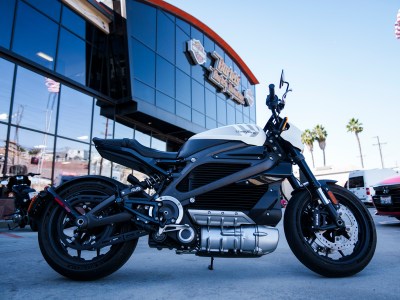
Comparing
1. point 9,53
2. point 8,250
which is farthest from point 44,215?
point 9,53

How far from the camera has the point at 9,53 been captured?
31.0 ft

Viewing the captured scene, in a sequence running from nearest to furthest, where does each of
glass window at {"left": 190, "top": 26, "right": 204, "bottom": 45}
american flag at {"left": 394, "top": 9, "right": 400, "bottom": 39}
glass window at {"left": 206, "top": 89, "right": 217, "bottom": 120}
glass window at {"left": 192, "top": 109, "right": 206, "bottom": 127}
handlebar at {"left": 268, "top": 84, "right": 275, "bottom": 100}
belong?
handlebar at {"left": 268, "top": 84, "right": 275, "bottom": 100} < american flag at {"left": 394, "top": 9, "right": 400, "bottom": 39} < glass window at {"left": 192, "top": 109, "right": 206, "bottom": 127} < glass window at {"left": 190, "top": 26, "right": 204, "bottom": 45} < glass window at {"left": 206, "top": 89, "right": 217, "bottom": 120}

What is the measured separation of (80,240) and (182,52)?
1657cm

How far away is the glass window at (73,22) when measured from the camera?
11782 mm

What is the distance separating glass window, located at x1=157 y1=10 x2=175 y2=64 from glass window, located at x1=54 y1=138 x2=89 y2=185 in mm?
6699

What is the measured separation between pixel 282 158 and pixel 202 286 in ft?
4.30

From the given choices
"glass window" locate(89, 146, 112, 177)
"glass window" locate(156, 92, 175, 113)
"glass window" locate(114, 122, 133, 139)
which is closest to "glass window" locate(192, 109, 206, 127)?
"glass window" locate(156, 92, 175, 113)

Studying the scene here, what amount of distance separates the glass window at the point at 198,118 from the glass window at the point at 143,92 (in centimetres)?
370

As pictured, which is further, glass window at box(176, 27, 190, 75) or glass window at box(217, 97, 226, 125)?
glass window at box(217, 97, 226, 125)

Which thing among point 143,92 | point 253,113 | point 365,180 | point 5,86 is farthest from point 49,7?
point 253,113

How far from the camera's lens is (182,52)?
17.6 m

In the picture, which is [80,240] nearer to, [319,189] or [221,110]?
[319,189]

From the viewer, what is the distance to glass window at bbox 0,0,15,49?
30.9 feet

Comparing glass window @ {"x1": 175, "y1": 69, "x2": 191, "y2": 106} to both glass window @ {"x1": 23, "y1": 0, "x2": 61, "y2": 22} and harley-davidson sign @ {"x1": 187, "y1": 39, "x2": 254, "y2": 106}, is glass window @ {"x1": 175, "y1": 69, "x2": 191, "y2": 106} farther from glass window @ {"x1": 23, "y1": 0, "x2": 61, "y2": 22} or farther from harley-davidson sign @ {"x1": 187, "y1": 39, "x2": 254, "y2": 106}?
glass window @ {"x1": 23, "y1": 0, "x2": 61, "y2": 22}
